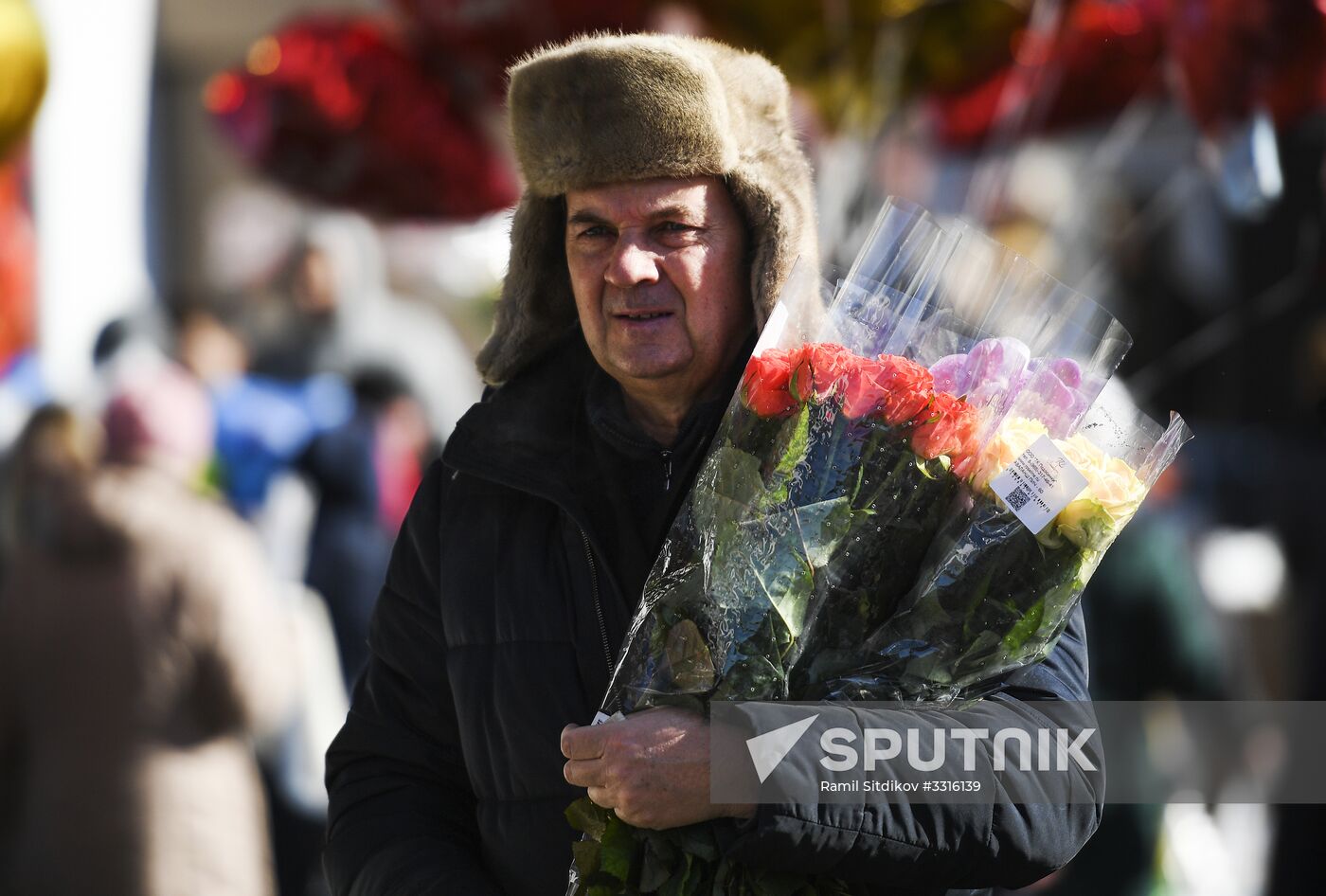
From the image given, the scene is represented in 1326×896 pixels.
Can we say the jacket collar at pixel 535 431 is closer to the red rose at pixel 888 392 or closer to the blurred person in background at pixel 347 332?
the red rose at pixel 888 392

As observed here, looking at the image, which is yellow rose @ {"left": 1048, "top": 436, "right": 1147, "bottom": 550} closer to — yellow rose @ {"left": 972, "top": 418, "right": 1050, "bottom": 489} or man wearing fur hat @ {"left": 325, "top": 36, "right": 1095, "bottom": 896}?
yellow rose @ {"left": 972, "top": 418, "right": 1050, "bottom": 489}

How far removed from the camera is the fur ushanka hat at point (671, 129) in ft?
6.96

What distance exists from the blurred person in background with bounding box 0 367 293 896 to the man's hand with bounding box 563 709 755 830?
8.01 ft

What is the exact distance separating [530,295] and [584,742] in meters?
0.80

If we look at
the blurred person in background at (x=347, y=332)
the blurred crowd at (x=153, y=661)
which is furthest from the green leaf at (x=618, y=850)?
the blurred person in background at (x=347, y=332)

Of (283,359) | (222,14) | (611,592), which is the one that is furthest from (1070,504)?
(222,14)

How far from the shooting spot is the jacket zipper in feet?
6.88

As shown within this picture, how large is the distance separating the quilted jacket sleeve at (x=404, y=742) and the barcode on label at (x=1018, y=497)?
2.95 ft

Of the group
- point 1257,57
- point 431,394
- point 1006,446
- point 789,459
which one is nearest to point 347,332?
point 431,394

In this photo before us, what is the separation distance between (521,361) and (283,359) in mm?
4334

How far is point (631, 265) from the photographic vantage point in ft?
6.88

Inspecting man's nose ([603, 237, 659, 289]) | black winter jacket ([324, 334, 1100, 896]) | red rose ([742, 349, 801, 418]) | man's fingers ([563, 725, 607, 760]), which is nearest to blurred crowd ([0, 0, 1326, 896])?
man's nose ([603, 237, 659, 289])

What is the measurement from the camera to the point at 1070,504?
66.5 inches

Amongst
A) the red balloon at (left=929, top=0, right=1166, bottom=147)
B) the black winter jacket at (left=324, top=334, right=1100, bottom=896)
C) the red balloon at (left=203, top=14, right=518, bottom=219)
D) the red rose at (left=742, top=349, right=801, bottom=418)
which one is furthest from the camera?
the red balloon at (left=203, top=14, right=518, bottom=219)
